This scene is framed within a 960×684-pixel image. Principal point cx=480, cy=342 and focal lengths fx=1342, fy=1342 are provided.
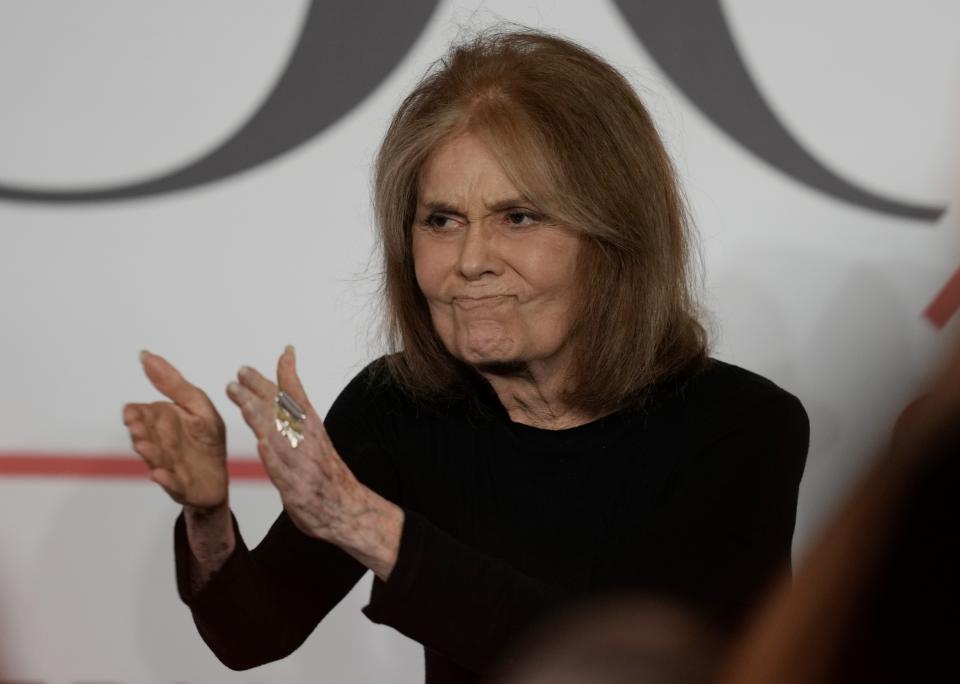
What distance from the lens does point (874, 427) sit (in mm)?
413

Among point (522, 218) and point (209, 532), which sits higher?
point (522, 218)

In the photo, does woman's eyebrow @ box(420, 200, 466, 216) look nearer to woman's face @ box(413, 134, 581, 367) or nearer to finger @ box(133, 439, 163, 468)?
woman's face @ box(413, 134, 581, 367)

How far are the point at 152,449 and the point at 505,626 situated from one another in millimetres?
369

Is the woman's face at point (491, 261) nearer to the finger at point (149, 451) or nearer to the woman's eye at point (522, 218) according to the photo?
the woman's eye at point (522, 218)

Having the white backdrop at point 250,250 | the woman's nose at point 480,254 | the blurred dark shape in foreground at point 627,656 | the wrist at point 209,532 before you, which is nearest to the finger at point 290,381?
the wrist at point 209,532

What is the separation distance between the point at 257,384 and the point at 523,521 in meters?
0.48

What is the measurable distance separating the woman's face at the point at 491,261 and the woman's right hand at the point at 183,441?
0.34m

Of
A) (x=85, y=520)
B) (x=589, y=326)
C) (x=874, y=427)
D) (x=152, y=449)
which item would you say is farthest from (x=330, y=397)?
(x=874, y=427)

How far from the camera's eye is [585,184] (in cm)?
151

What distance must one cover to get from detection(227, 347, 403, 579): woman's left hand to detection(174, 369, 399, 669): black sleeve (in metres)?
0.22

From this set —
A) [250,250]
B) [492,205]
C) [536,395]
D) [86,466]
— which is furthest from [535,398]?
[86,466]

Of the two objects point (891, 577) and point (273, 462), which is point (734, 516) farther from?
point (891, 577)

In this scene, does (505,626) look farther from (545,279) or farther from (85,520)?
(85,520)

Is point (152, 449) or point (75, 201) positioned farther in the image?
point (75, 201)
